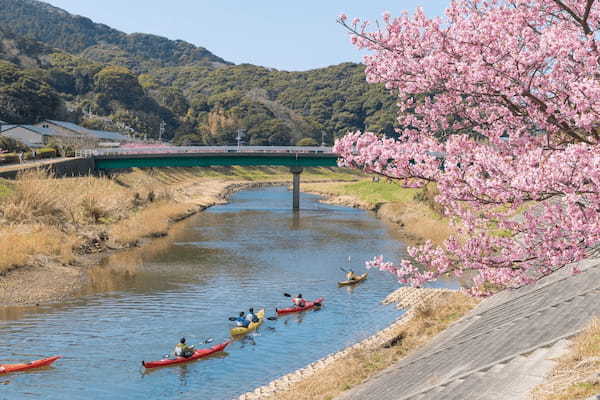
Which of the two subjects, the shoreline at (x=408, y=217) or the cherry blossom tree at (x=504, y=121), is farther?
the shoreline at (x=408, y=217)

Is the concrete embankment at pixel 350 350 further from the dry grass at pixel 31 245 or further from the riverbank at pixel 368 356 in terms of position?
the dry grass at pixel 31 245

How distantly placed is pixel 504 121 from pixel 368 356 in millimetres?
12375

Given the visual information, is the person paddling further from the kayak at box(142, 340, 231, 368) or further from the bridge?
the bridge

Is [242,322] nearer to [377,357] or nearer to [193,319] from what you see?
[193,319]

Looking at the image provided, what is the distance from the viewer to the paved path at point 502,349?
15.3 metres

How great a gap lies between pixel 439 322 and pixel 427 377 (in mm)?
11277

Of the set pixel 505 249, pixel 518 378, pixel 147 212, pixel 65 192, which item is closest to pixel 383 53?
pixel 505 249

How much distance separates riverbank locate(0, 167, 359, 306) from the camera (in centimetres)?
3912

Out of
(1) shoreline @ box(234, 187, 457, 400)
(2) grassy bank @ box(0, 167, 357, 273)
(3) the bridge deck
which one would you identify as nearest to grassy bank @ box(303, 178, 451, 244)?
(3) the bridge deck

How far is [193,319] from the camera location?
3297 cm

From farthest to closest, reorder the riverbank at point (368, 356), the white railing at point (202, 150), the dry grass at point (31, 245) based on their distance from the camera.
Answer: the white railing at point (202, 150), the dry grass at point (31, 245), the riverbank at point (368, 356)

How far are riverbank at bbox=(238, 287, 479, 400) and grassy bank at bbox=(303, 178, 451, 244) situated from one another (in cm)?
2484

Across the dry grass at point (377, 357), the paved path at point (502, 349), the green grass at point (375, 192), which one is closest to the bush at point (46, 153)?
the green grass at point (375, 192)

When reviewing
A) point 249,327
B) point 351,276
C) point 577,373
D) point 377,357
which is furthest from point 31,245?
point 577,373
